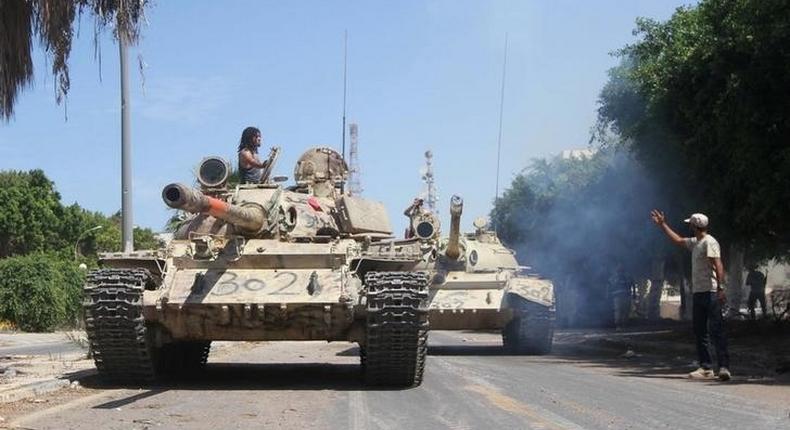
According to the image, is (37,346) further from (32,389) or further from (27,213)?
(27,213)

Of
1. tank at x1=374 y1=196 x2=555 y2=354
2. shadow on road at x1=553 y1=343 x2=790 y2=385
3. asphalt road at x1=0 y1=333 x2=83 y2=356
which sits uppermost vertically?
tank at x1=374 y1=196 x2=555 y2=354

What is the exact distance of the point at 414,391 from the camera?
10789 millimetres

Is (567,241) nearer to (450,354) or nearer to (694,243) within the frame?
(450,354)

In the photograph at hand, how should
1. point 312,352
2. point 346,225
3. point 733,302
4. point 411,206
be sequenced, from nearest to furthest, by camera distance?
point 346,225 < point 411,206 < point 312,352 < point 733,302

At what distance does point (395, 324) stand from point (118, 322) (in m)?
2.68

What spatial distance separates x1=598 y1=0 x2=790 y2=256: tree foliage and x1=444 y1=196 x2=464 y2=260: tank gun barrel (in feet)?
11.6

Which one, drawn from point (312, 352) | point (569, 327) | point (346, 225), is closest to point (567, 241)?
point (569, 327)

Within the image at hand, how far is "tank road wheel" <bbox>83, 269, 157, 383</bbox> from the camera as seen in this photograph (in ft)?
34.9

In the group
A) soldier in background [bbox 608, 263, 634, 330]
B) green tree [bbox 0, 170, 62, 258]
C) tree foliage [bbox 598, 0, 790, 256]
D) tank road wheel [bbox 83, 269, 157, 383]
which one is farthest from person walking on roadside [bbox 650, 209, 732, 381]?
green tree [bbox 0, 170, 62, 258]

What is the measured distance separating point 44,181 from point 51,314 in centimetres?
2312

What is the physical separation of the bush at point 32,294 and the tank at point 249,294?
20.6 meters

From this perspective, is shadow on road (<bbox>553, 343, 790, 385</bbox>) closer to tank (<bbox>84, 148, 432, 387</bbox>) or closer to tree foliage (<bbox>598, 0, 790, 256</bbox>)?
tree foliage (<bbox>598, 0, 790, 256</bbox>)

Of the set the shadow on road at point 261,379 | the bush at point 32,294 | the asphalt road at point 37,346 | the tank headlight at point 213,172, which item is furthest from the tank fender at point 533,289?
the bush at point 32,294

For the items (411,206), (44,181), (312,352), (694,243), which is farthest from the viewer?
(44,181)
